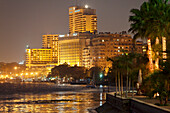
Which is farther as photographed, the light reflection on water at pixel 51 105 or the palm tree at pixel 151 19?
the light reflection on water at pixel 51 105

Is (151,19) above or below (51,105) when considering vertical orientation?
above

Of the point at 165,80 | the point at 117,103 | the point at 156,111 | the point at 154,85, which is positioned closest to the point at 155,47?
the point at 117,103

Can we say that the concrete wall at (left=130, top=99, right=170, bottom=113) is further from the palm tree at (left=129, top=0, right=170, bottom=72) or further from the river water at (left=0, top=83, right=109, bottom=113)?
the river water at (left=0, top=83, right=109, bottom=113)

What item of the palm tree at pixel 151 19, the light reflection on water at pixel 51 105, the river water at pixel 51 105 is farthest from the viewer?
the light reflection on water at pixel 51 105

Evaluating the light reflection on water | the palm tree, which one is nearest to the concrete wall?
the palm tree

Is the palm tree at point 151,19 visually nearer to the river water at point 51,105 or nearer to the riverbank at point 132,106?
the riverbank at point 132,106

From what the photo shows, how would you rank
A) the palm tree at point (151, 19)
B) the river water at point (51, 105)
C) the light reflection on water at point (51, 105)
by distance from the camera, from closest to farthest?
1. the palm tree at point (151, 19)
2. the river water at point (51, 105)
3. the light reflection on water at point (51, 105)

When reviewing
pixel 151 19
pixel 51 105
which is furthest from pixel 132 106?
pixel 51 105

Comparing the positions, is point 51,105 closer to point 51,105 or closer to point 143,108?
point 51,105

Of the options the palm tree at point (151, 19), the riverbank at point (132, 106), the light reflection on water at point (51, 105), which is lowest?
the light reflection on water at point (51, 105)

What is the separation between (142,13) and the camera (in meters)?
50.1

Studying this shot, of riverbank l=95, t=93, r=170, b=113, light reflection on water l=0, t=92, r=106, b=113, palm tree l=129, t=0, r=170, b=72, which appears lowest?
light reflection on water l=0, t=92, r=106, b=113

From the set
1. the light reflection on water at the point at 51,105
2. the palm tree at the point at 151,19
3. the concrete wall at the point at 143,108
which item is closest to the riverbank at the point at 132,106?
the concrete wall at the point at 143,108

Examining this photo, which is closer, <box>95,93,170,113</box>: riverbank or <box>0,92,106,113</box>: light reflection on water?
<box>95,93,170,113</box>: riverbank
